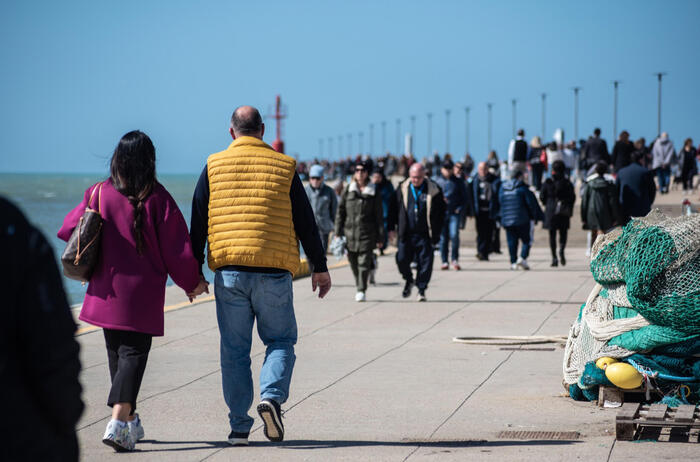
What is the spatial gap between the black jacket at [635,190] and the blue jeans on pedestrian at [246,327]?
13.1 m

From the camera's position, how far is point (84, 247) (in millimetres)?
5660

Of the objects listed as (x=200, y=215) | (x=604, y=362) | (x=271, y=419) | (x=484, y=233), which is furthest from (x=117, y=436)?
(x=484, y=233)

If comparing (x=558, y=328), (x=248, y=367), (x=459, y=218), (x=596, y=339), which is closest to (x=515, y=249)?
(x=459, y=218)

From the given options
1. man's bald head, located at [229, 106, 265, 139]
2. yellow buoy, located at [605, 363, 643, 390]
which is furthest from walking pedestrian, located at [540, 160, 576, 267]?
man's bald head, located at [229, 106, 265, 139]

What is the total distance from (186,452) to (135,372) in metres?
0.52

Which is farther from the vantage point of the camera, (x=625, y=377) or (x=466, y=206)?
(x=466, y=206)

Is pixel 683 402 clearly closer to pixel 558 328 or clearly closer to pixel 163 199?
pixel 163 199

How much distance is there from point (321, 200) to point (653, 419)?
11019 mm

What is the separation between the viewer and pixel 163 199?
5.84 metres

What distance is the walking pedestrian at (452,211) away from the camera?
19.2m

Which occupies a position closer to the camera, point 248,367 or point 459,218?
point 248,367

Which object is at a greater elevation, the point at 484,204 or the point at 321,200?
the point at 321,200

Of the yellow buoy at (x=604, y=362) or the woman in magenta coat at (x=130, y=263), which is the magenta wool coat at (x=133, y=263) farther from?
the yellow buoy at (x=604, y=362)

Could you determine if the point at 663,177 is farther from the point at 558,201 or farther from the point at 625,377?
the point at 625,377
